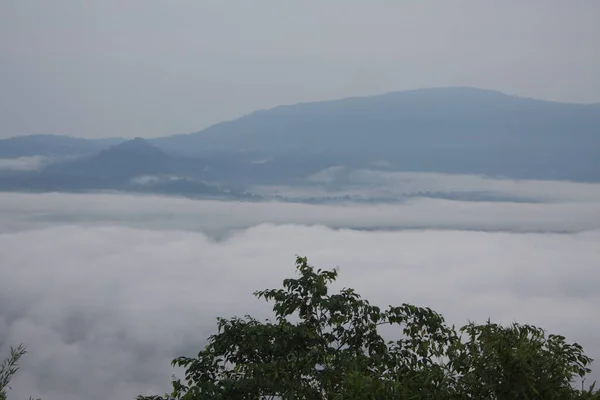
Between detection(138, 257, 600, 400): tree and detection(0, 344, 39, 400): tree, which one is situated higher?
detection(138, 257, 600, 400): tree

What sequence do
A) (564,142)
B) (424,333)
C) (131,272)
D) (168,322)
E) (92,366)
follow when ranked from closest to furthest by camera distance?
1. (424,333)
2. (92,366)
3. (168,322)
4. (131,272)
5. (564,142)

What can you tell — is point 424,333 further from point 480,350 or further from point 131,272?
point 131,272

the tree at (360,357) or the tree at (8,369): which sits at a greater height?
the tree at (360,357)

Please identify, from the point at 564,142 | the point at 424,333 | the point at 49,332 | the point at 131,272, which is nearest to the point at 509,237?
the point at 564,142

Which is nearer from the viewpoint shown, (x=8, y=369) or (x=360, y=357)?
(x=8, y=369)

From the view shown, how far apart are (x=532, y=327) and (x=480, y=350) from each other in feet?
2.99

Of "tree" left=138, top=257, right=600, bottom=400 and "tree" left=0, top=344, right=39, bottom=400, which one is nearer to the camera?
"tree" left=138, top=257, right=600, bottom=400

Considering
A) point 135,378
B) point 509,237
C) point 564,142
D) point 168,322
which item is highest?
point 564,142

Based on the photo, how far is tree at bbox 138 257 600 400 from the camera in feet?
22.7

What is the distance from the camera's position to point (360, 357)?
30.1 feet

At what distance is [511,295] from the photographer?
134 metres

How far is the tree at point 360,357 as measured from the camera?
22.7 feet

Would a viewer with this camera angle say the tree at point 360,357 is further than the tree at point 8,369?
No

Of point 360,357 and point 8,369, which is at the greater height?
point 360,357
